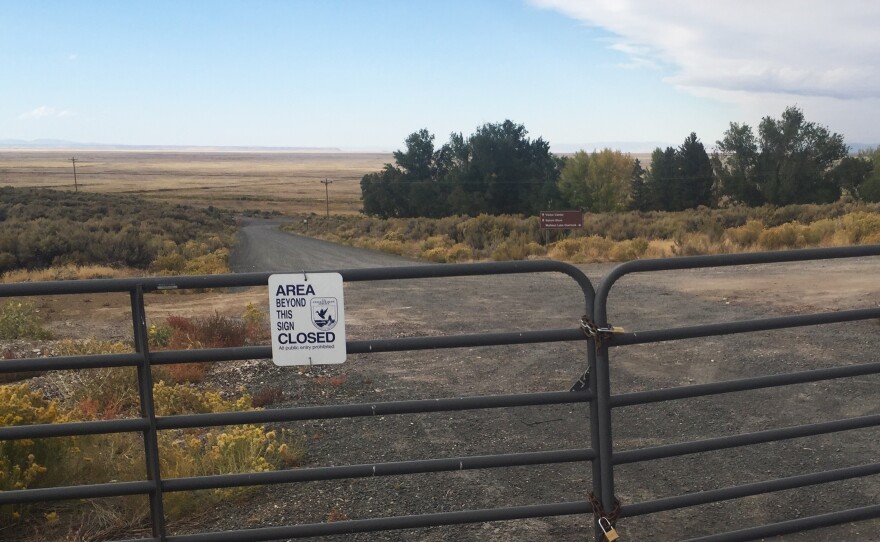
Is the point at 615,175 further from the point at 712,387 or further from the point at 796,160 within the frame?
the point at 712,387

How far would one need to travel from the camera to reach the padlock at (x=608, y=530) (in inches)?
150

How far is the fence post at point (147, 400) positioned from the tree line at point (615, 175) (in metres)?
57.2

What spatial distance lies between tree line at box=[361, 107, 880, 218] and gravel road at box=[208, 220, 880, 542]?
1794 inches

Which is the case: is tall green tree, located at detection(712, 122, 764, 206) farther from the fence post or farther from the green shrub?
the fence post

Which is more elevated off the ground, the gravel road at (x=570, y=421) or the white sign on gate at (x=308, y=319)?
the white sign on gate at (x=308, y=319)

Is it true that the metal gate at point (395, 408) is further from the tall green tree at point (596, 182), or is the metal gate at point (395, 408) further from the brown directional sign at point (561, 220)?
the tall green tree at point (596, 182)

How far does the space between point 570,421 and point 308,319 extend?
417 cm

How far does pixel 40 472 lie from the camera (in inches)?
214

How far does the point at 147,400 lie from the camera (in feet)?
11.9

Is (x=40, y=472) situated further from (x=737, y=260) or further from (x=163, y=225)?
(x=163, y=225)

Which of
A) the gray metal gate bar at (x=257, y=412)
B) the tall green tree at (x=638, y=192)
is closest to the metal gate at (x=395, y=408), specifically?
the gray metal gate bar at (x=257, y=412)

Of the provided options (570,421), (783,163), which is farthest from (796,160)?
(570,421)

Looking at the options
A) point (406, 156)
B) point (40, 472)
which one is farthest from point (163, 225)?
point (40, 472)

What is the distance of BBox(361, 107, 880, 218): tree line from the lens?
56.4 meters
